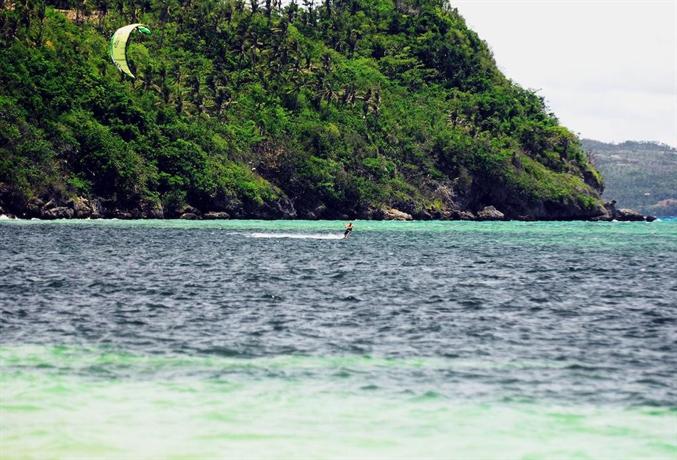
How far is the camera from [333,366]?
75.9 feet

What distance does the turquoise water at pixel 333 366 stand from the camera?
16.8m

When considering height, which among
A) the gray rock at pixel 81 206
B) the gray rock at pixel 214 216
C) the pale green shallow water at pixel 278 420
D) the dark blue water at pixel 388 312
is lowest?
the pale green shallow water at pixel 278 420

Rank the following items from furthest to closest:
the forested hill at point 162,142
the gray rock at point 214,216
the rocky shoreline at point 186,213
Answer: the gray rock at point 214,216
the forested hill at point 162,142
the rocky shoreline at point 186,213

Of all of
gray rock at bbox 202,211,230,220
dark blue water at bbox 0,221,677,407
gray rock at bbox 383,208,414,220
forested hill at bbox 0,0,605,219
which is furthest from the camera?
gray rock at bbox 383,208,414,220

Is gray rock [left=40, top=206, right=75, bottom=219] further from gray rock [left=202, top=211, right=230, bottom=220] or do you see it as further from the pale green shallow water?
the pale green shallow water

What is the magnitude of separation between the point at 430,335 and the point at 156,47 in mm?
176997

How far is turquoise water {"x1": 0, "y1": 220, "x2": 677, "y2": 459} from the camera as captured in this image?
55.2ft

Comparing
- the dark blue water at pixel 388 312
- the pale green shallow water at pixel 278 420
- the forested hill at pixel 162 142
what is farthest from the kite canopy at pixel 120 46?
the pale green shallow water at pixel 278 420

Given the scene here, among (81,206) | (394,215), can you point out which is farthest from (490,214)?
(81,206)

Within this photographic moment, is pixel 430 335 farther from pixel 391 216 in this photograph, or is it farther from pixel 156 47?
pixel 156 47

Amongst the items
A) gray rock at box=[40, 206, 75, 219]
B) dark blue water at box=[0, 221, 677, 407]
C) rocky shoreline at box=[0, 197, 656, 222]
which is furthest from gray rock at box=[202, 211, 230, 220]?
dark blue water at box=[0, 221, 677, 407]

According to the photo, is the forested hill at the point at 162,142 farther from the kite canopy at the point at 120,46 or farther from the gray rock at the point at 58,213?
the kite canopy at the point at 120,46

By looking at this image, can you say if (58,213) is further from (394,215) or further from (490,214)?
(490,214)

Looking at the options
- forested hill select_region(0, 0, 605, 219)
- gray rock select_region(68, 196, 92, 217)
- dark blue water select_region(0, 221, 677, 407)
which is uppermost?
forested hill select_region(0, 0, 605, 219)
